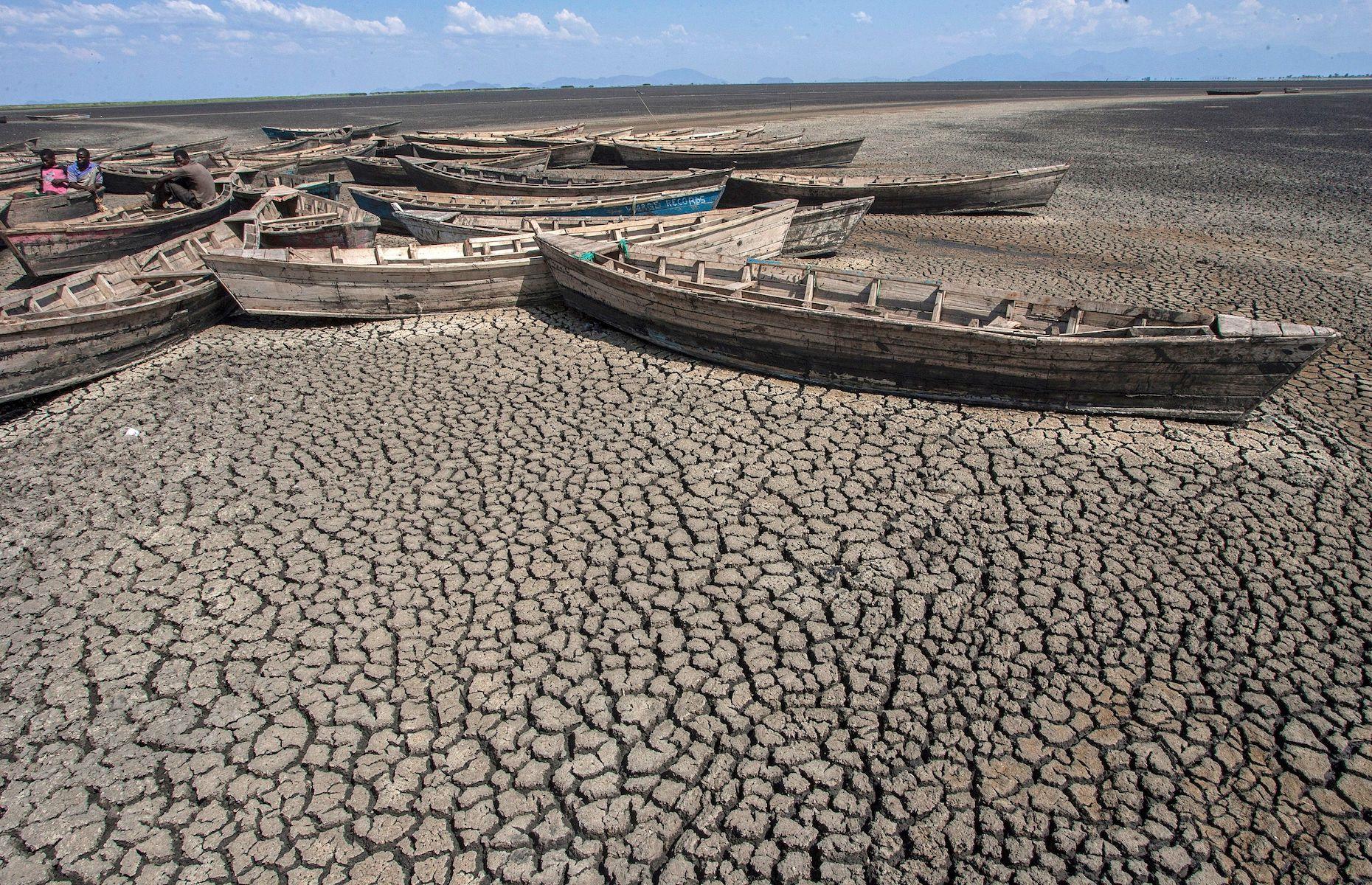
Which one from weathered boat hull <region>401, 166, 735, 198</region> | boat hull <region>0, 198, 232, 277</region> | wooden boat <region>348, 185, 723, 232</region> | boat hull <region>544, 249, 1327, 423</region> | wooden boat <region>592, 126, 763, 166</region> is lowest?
boat hull <region>544, 249, 1327, 423</region>

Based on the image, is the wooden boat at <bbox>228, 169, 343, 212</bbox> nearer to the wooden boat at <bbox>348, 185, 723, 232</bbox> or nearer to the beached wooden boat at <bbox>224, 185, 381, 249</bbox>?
the wooden boat at <bbox>348, 185, 723, 232</bbox>

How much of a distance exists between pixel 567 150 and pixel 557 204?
474 inches

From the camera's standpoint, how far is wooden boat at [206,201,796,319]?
36.1ft

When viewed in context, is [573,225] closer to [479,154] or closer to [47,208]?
[47,208]

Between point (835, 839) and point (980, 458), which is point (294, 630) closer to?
point (835, 839)

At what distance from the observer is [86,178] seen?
16328 mm

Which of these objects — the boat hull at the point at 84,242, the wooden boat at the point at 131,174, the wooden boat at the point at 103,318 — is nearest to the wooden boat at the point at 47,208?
the boat hull at the point at 84,242

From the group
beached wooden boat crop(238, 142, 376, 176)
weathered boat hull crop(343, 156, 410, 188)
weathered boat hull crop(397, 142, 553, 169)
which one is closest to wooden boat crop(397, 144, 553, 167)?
weathered boat hull crop(397, 142, 553, 169)

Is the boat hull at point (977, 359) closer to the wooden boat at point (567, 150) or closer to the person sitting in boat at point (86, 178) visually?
the person sitting in boat at point (86, 178)

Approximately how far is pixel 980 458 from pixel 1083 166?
81.2 feet

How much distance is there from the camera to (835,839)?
4250mm

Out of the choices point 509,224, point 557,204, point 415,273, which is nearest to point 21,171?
point 509,224

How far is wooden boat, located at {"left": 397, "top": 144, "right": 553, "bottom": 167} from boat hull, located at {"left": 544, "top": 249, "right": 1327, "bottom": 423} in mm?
14802

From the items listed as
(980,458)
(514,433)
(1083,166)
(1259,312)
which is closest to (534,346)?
(514,433)
